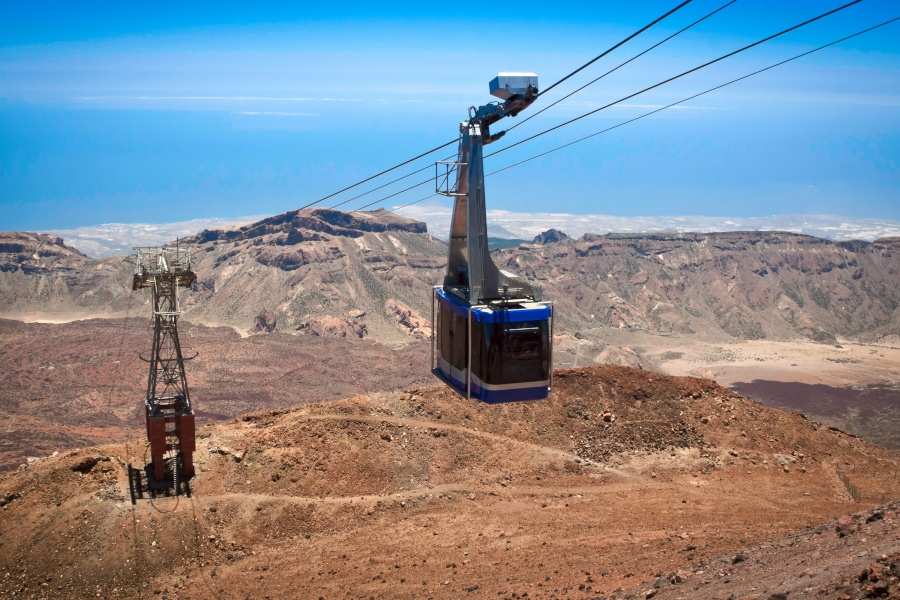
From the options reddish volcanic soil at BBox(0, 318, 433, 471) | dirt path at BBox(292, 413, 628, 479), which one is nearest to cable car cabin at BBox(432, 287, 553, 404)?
dirt path at BBox(292, 413, 628, 479)

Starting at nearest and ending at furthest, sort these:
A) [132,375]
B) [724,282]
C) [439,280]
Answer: [132,375] → [439,280] → [724,282]

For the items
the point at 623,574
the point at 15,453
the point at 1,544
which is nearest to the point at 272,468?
the point at 1,544

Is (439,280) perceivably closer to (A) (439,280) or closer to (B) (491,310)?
(A) (439,280)

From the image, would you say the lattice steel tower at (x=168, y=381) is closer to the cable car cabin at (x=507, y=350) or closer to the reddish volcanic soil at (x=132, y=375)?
the cable car cabin at (x=507, y=350)

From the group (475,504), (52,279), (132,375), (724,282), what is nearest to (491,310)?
(475,504)

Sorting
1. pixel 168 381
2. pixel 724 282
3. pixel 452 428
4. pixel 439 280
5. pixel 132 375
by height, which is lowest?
pixel 132 375

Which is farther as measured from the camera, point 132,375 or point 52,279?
point 52,279

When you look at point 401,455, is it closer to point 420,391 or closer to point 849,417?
point 420,391
